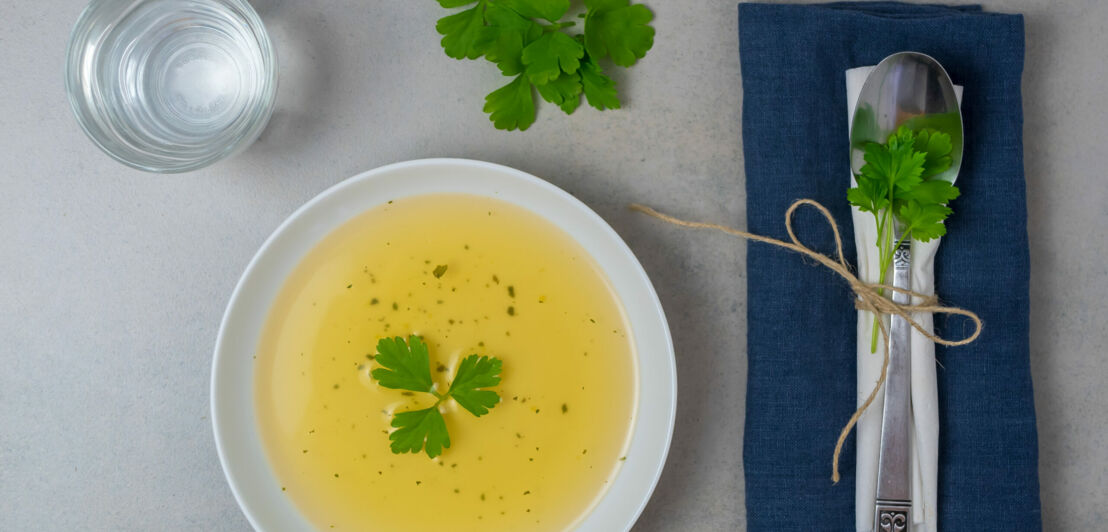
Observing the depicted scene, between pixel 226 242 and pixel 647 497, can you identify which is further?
pixel 226 242

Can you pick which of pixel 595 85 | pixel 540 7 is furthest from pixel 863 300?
pixel 540 7

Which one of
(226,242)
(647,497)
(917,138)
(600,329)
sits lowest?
(647,497)

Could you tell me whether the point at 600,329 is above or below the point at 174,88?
below

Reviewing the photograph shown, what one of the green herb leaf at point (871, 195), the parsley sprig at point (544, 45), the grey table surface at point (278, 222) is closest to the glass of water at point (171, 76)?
the grey table surface at point (278, 222)

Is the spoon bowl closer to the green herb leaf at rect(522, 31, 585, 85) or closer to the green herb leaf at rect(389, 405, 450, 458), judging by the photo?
the green herb leaf at rect(522, 31, 585, 85)

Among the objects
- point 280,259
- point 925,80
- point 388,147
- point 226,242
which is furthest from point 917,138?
point 226,242

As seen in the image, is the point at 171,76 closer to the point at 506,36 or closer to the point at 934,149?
the point at 506,36

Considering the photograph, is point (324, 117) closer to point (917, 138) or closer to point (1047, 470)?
point (917, 138)
